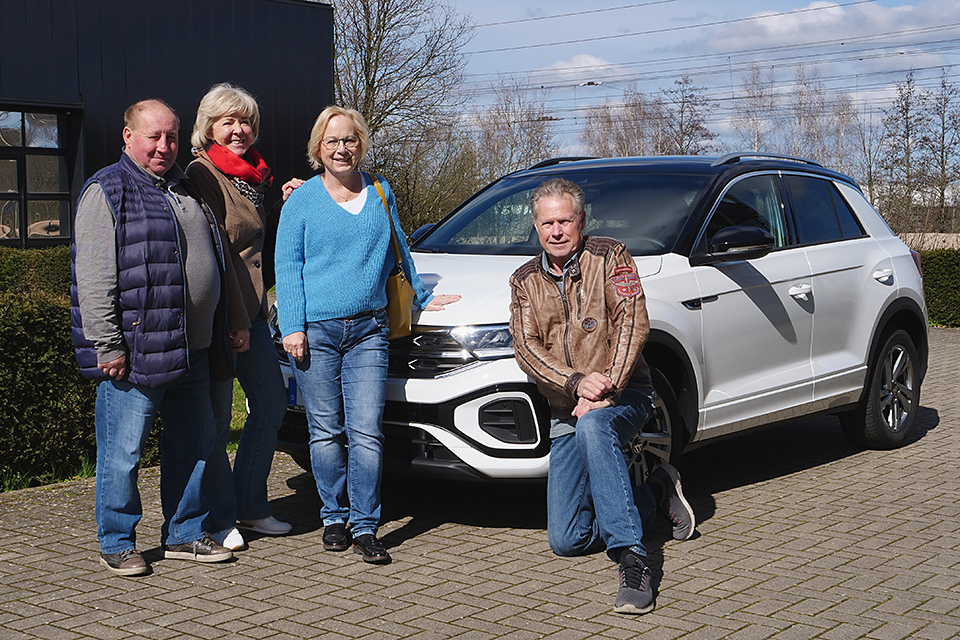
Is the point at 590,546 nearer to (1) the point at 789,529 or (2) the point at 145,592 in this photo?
(1) the point at 789,529

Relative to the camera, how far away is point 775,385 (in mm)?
6527

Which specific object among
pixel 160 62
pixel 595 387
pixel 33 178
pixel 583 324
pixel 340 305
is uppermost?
pixel 160 62

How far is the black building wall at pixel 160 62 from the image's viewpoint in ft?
60.6

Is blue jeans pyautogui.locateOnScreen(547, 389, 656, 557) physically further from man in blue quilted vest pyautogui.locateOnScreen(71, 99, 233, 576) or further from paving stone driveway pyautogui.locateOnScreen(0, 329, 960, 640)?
man in blue quilted vest pyautogui.locateOnScreen(71, 99, 233, 576)

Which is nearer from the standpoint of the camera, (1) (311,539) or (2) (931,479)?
(1) (311,539)

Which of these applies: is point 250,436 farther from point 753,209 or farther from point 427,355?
point 753,209

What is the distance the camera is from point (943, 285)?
18.6 metres

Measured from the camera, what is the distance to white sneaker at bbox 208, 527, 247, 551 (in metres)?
5.39

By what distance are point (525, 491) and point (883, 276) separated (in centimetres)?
279

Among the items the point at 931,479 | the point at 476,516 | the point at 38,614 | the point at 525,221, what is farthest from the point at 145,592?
the point at 931,479

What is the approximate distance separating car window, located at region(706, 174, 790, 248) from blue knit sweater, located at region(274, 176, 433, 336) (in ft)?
6.37

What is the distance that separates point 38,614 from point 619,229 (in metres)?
3.45

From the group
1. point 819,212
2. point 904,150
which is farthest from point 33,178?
point 904,150

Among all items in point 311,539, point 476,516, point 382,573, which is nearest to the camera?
point 382,573
